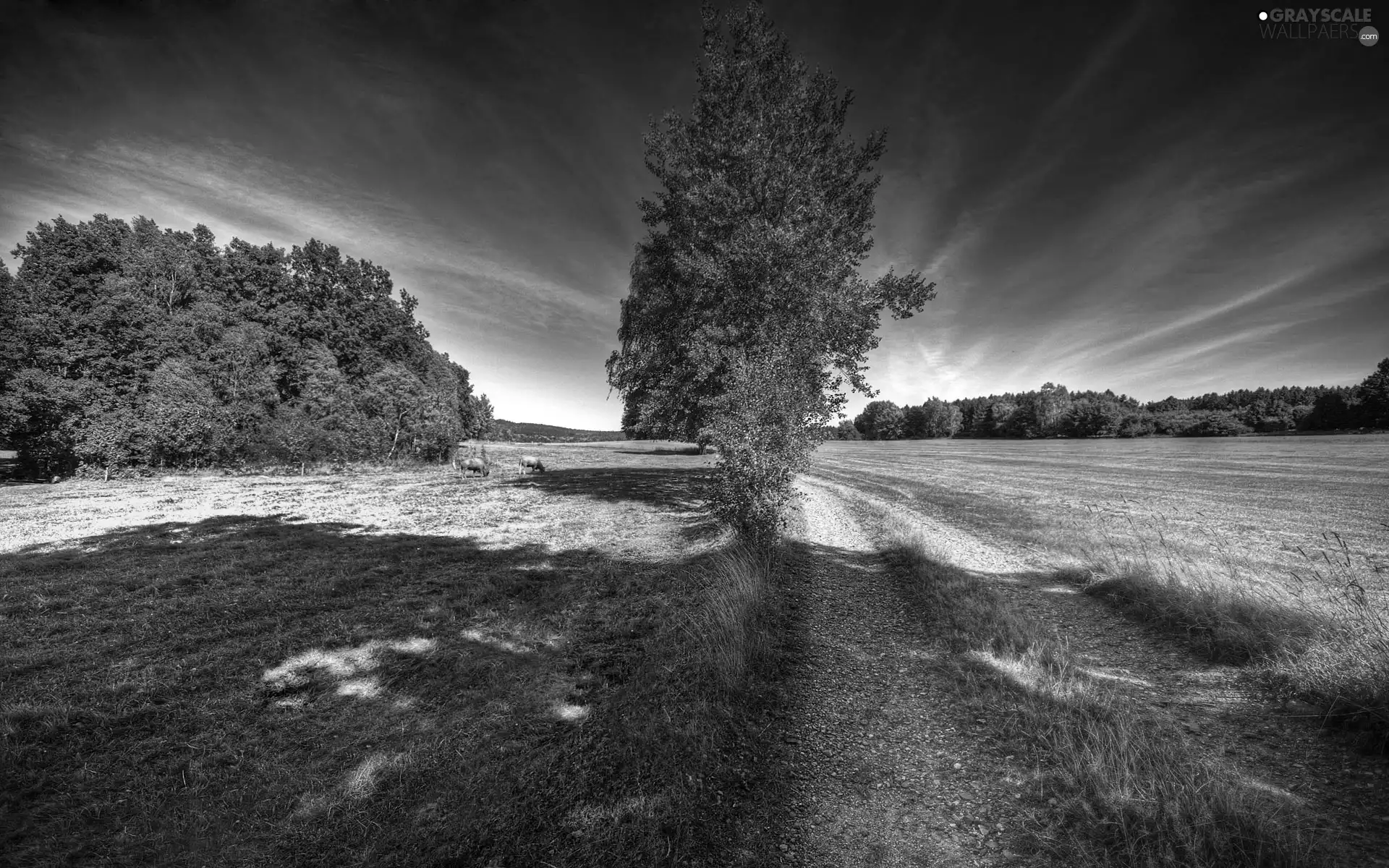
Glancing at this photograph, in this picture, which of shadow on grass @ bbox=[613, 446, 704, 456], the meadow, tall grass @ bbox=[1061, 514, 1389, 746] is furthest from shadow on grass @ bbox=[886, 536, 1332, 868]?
shadow on grass @ bbox=[613, 446, 704, 456]

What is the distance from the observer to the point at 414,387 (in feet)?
118

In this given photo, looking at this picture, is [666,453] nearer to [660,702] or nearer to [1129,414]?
[660,702]

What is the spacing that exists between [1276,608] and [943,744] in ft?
22.3

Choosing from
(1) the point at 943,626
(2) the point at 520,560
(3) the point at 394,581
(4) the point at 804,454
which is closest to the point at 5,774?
(3) the point at 394,581

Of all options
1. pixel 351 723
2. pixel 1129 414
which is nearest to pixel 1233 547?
pixel 351 723

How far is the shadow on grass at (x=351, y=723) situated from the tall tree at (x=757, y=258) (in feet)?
19.9

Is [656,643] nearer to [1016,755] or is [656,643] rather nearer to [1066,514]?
[1016,755]

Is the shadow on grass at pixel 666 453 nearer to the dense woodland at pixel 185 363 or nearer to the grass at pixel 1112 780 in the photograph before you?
the dense woodland at pixel 185 363

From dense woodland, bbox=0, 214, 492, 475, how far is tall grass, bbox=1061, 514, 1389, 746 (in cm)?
4023

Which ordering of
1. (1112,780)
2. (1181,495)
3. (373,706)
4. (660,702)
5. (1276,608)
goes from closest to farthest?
(1112,780), (373,706), (660,702), (1276,608), (1181,495)

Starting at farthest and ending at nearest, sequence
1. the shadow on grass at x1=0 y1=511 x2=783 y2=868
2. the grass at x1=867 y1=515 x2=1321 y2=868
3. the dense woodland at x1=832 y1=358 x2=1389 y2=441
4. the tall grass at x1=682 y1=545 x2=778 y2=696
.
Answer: the dense woodland at x1=832 y1=358 x2=1389 y2=441 → the tall grass at x1=682 y1=545 x2=778 y2=696 → the shadow on grass at x1=0 y1=511 x2=783 y2=868 → the grass at x1=867 y1=515 x2=1321 y2=868

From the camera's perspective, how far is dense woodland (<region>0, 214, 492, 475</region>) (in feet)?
71.2

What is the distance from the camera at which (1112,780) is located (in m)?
3.85

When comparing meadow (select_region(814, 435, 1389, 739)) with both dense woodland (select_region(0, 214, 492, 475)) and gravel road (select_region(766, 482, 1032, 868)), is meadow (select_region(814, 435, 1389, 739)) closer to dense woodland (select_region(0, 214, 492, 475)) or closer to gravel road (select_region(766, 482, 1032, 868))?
gravel road (select_region(766, 482, 1032, 868))
